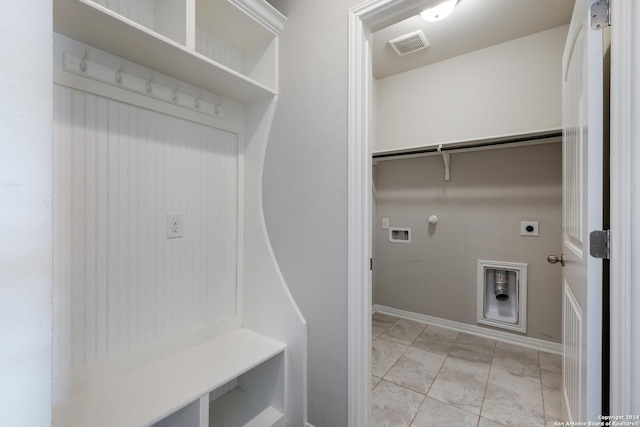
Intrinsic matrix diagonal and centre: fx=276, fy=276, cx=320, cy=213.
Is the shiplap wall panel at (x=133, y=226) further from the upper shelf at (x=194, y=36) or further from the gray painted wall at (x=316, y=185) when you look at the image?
the gray painted wall at (x=316, y=185)

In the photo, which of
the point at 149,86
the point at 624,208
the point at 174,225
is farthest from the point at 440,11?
the point at 174,225

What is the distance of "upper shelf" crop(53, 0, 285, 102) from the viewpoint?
0.99m

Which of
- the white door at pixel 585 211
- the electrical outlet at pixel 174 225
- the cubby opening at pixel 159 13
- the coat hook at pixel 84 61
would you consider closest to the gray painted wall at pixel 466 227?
the white door at pixel 585 211

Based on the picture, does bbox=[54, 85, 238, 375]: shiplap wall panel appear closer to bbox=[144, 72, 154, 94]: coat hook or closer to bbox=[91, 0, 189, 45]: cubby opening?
bbox=[144, 72, 154, 94]: coat hook

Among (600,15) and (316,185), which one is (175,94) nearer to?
(316,185)

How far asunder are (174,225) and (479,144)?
2.27m

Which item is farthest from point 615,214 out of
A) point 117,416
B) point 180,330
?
point 180,330

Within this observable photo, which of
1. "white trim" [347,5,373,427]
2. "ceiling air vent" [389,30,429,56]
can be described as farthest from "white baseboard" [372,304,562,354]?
"ceiling air vent" [389,30,429,56]

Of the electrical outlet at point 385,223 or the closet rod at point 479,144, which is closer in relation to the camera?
the closet rod at point 479,144

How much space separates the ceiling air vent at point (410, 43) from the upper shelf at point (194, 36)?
1194mm

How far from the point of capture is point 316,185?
4.60ft

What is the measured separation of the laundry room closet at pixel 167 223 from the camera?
1.07m

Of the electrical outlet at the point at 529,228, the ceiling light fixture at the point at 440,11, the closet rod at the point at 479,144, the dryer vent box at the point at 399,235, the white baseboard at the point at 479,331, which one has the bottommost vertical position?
the white baseboard at the point at 479,331

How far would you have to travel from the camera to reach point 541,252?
2293 millimetres
